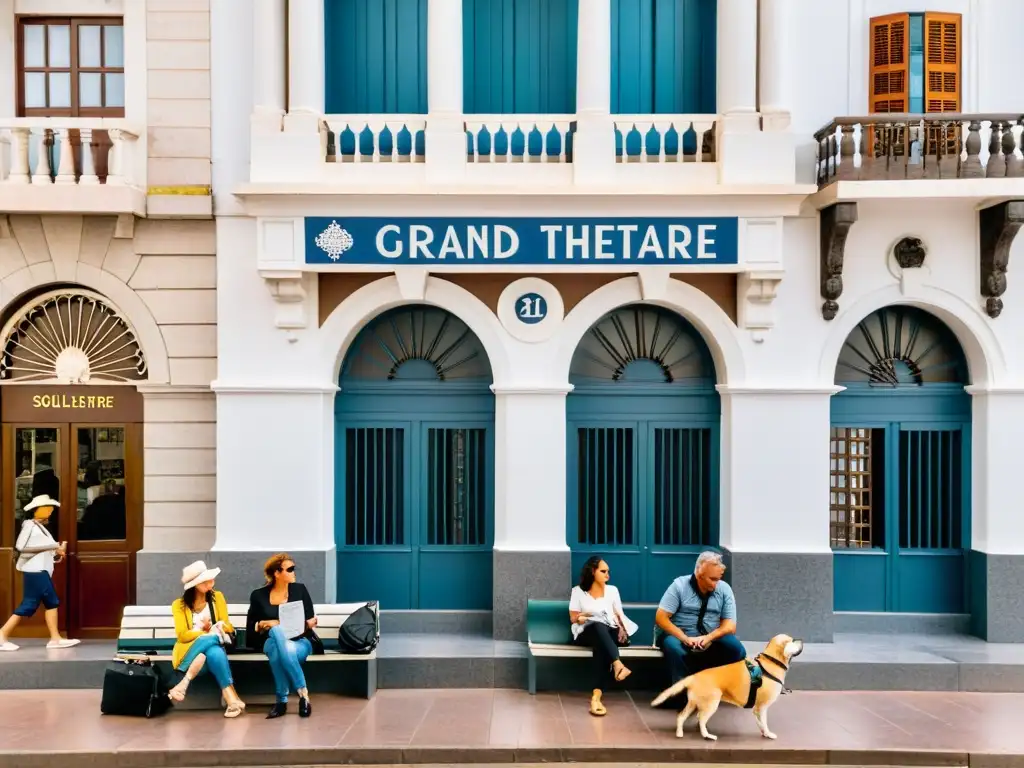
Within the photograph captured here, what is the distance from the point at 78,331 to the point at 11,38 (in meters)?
3.54

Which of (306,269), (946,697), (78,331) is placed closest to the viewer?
(946,697)

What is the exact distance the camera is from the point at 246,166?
35.2 feet

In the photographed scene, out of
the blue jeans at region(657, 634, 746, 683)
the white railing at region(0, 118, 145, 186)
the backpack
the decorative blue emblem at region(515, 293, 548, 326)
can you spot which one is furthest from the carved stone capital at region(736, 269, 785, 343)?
the white railing at region(0, 118, 145, 186)

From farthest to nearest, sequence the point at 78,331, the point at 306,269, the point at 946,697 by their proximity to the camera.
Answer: the point at 78,331 < the point at 306,269 < the point at 946,697

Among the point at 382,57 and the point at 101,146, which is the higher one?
the point at 382,57

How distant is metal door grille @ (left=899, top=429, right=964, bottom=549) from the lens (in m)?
11.2

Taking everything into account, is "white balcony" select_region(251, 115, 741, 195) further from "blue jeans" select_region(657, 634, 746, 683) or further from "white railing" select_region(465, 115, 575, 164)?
"blue jeans" select_region(657, 634, 746, 683)

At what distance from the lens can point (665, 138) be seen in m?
10.8

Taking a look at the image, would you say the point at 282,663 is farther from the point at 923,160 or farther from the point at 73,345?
the point at 923,160

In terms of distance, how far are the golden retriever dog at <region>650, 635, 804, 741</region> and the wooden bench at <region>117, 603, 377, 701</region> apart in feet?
10.4

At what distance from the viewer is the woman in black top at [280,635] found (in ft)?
29.1

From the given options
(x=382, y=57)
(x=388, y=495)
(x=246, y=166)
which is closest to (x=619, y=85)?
(x=382, y=57)

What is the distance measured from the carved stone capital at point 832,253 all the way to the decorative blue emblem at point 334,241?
5.42 metres

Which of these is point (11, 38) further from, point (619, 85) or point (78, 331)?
point (619, 85)
